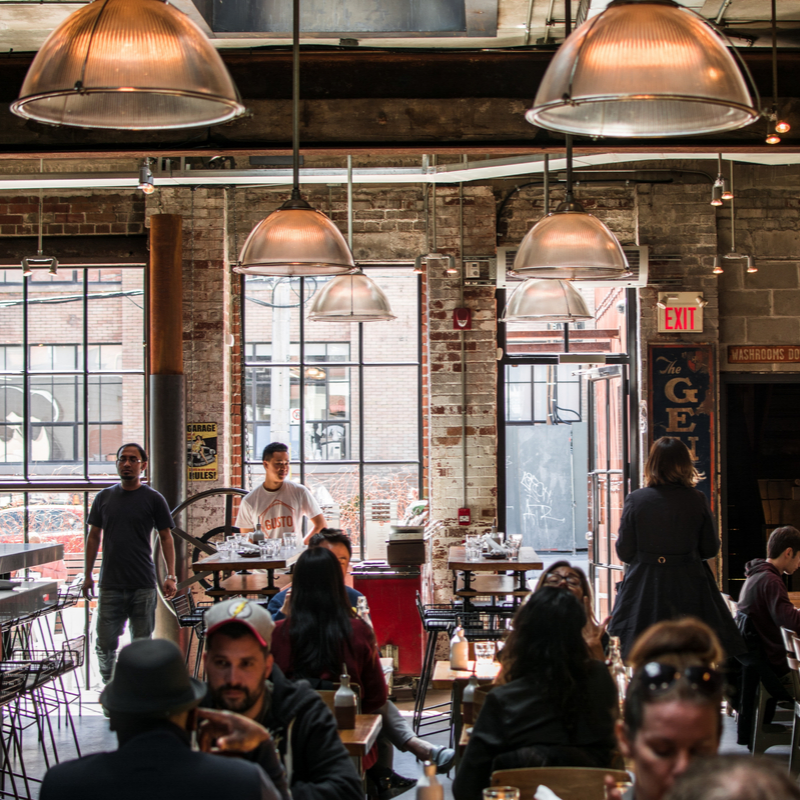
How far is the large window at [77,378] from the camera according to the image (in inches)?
312

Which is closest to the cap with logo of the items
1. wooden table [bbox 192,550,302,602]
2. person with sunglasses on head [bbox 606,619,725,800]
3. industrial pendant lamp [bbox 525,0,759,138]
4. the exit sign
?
person with sunglasses on head [bbox 606,619,725,800]

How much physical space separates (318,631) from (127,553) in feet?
10.2

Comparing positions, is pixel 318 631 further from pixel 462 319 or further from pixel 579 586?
pixel 462 319

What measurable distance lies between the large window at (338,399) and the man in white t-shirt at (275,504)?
1.28 metres

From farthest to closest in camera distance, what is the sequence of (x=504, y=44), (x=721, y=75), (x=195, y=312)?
(x=195, y=312) < (x=504, y=44) < (x=721, y=75)

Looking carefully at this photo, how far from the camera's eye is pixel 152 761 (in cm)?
193

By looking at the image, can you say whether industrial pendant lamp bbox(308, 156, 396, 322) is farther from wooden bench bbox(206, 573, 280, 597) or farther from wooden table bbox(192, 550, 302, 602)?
wooden bench bbox(206, 573, 280, 597)

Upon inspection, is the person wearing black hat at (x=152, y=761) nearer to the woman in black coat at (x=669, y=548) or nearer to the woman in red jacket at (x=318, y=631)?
the woman in red jacket at (x=318, y=631)

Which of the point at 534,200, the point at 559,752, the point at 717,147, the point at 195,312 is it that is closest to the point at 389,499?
the point at 195,312

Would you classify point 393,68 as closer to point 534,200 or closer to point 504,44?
point 504,44

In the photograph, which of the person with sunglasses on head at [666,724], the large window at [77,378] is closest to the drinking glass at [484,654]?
the person with sunglasses on head at [666,724]

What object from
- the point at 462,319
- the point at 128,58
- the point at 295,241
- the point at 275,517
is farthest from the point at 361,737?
the point at 462,319

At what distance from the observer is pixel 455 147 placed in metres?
4.53

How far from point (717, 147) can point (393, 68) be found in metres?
1.60
